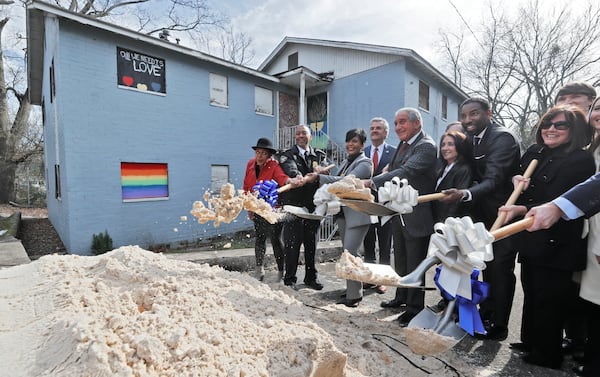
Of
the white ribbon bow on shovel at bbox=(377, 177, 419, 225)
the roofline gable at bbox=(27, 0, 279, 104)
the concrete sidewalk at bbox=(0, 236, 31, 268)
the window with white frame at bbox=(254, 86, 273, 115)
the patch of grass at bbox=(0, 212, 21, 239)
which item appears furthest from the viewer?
the window with white frame at bbox=(254, 86, 273, 115)

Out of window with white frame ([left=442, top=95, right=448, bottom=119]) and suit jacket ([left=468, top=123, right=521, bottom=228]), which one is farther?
window with white frame ([left=442, top=95, right=448, bottom=119])

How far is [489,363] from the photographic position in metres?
2.24

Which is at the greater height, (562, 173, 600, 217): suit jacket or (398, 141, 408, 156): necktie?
(398, 141, 408, 156): necktie

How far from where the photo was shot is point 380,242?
13.7ft

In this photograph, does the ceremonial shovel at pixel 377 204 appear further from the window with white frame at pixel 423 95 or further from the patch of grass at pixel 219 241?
the window with white frame at pixel 423 95

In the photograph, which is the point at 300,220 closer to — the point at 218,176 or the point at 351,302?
the point at 351,302

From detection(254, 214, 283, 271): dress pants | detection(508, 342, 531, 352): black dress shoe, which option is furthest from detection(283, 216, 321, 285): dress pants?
detection(508, 342, 531, 352): black dress shoe

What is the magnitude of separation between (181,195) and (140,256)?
6.36 m

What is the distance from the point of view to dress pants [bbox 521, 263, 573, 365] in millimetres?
2141

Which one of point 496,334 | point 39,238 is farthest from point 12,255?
point 39,238

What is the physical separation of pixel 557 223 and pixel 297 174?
249 cm

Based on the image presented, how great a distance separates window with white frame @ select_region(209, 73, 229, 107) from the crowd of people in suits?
633 centimetres

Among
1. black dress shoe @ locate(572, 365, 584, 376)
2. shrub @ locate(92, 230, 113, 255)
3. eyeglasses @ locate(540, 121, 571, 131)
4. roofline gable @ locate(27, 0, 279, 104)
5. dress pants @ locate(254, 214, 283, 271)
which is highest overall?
roofline gable @ locate(27, 0, 279, 104)

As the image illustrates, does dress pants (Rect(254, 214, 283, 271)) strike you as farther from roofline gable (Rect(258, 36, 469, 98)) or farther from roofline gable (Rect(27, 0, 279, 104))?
roofline gable (Rect(258, 36, 469, 98))
